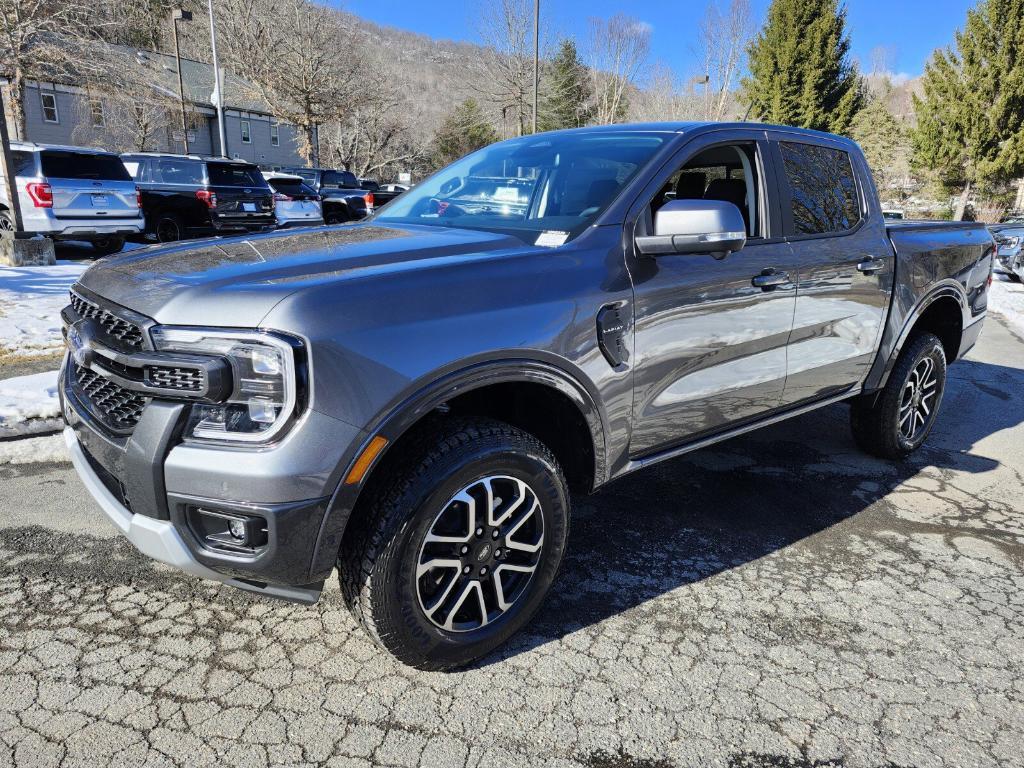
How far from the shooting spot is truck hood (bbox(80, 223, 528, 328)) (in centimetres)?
204

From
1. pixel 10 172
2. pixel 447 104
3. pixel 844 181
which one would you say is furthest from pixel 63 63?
pixel 447 104

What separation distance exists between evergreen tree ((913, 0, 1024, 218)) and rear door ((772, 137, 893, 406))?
114 feet

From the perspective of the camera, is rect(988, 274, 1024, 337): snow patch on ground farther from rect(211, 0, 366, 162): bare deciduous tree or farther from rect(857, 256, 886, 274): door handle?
rect(211, 0, 366, 162): bare deciduous tree

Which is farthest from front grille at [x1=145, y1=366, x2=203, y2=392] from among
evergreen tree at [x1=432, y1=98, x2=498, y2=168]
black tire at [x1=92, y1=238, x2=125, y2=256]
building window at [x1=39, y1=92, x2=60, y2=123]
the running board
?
evergreen tree at [x1=432, y1=98, x2=498, y2=168]

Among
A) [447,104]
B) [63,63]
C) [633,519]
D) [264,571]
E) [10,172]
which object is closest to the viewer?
[264,571]

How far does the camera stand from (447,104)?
218 feet

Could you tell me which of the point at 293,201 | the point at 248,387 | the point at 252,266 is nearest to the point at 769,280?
the point at 252,266

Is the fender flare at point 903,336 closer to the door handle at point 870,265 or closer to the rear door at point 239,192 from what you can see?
the door handle at point 870,265

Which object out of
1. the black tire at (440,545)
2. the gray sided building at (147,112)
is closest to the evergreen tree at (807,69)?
the gray sided building at (147,112)

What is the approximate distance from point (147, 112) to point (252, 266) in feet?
123

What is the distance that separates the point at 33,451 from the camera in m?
4.30

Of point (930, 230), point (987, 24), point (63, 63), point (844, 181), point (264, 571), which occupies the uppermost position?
point (987, 24)

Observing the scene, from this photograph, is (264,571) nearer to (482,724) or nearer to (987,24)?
(482,724)

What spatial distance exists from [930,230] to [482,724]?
156 inches
